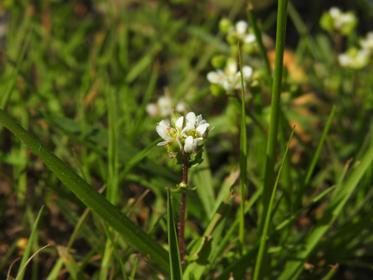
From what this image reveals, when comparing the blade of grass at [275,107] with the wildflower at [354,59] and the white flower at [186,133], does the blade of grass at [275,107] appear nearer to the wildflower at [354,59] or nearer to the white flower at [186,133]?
the white flower at [186,133]

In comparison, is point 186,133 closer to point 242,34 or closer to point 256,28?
point 256,28

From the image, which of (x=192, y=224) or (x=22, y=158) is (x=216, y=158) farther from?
(x=22, y=158)

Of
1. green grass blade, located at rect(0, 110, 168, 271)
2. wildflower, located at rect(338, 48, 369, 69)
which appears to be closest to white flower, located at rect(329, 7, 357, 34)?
wildflower, located at rect(338, 48, 369, 69)

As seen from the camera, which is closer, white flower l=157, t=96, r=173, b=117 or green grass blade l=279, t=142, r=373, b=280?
green grass blade l=279, t=142, r=373, b=280

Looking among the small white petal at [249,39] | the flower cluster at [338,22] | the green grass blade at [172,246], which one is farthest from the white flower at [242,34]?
the green grass blade at [172,246]

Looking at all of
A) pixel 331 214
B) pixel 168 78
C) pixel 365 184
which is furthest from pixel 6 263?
pixel 168 78

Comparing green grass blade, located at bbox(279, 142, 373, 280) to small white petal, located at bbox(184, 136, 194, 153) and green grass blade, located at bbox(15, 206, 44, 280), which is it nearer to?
small white petal, located at bbox(184, 136, 194, 153)

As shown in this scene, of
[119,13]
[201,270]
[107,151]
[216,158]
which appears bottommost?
[201,270]
